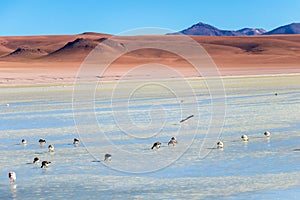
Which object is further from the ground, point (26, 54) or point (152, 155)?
point (26, 54)

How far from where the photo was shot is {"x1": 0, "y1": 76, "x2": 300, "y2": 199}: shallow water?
9852 millimetres

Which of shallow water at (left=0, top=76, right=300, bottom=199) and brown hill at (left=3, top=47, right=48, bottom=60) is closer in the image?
shallow water at (left=0, top=76, right=300, bottom=199)

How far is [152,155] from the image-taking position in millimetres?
13203

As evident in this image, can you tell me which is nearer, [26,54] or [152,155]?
[152,155]

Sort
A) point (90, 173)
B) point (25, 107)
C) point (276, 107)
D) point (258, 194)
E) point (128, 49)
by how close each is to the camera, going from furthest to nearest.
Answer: point (128, 49)
point (25, 107)
point (276, 107)
point (90, 173)
point (258, 194)

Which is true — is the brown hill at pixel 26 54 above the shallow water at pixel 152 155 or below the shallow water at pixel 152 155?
above

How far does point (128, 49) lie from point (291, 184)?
357 ft

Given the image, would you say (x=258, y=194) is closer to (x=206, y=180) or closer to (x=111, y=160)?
(x=206, y=180)

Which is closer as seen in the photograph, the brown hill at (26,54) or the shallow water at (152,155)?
the shallow water at (152,155)

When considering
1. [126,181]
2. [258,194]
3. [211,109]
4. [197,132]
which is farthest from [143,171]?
[211,109]

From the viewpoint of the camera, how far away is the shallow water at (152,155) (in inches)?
388

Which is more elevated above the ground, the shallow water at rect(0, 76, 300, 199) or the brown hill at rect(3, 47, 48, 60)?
the brown hill at rect(3, 47, 48, 60)

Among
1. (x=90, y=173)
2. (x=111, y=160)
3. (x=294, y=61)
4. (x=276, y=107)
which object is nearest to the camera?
(x=90, y=173)

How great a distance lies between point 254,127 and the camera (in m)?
17.6
